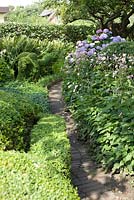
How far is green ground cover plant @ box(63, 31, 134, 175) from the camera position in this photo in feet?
14.0

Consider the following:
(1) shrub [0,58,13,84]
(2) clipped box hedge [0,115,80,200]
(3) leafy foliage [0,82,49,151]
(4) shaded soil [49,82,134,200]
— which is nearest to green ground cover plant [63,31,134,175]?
(4) shaded soil [49,82,134,200]

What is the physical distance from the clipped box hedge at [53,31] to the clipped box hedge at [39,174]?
15.1m

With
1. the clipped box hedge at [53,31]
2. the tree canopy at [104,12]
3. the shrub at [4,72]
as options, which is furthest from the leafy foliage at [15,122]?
the clipped box hedge at [53,31]

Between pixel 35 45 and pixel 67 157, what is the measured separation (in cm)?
842

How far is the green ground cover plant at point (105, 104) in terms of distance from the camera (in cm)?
427

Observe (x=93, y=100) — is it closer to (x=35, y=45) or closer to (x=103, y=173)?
(x=103, y=173)

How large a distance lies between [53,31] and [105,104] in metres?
14.3

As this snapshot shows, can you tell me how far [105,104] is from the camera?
4988mm

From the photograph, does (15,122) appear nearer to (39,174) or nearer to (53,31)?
(39,174)

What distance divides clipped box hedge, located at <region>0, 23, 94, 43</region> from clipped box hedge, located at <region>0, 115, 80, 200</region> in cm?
1511

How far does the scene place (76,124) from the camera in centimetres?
573

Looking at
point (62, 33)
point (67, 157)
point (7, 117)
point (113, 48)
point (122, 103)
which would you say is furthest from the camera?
point (62, 33)

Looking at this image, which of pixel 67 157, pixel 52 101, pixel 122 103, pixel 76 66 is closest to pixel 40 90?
pixel 52 101

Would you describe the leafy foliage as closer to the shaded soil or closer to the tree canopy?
the shaded soil
